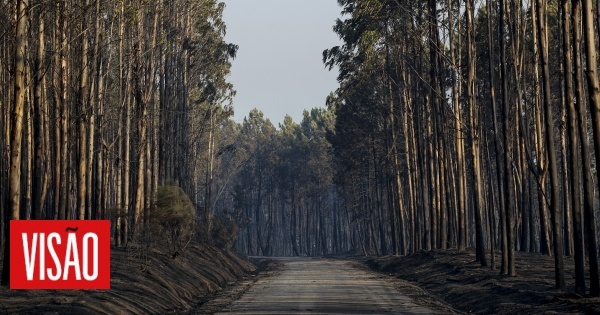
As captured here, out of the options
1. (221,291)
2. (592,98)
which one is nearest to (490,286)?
(592,98)

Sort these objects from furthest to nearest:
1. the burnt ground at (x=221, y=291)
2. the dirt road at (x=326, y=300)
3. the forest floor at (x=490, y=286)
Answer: the dirt road at (x=326, y=300)
the forest floor at (x=490, y=286)
the burnt ground at (x=221, y=291)

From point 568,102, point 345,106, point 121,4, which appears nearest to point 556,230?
point 568,102

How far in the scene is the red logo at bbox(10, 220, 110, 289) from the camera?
14438mm

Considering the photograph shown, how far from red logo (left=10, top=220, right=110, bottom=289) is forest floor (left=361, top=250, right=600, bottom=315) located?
31.1 feet

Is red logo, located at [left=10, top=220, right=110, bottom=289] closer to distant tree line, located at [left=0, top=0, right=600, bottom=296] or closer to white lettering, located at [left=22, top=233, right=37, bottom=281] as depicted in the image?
white lettering, located at [left=22, top=233, right=37, bottom=281]

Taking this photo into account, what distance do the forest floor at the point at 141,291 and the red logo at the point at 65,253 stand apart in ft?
6.00

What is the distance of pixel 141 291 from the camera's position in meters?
23.4

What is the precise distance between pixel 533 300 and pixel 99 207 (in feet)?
52.7

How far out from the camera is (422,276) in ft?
122

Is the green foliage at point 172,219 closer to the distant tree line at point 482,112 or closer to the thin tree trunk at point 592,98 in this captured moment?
the distant tree line at point 482,112

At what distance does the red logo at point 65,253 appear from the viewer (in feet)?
47.4

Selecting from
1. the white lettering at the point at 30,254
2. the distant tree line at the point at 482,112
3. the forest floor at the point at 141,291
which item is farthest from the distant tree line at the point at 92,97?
the distant tree line at the point at 482,112

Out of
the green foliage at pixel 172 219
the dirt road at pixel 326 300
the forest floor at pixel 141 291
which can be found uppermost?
the green foliage at pixel 172 219

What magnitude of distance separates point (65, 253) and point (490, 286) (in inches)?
623
